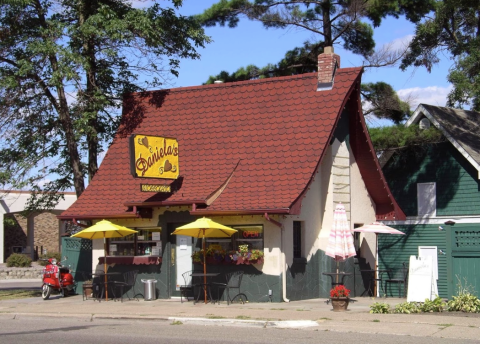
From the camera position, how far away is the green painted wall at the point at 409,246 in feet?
70.0

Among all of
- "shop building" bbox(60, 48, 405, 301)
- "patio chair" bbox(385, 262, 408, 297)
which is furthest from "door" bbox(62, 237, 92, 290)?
"patio chair" bbox(385, 262, 408, 297)

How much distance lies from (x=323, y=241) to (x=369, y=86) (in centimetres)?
1051

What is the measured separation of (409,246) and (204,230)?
655cm

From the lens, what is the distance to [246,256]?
1947 centimetres

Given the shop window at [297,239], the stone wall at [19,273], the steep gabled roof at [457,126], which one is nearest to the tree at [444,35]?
the steep gabled roof at [457,126]

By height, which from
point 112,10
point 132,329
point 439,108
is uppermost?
point 112,10

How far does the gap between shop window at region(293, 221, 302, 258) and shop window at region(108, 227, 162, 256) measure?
13.0 ft

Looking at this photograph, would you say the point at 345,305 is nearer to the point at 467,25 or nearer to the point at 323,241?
the point at 323,241

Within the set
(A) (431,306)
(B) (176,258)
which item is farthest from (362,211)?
(A) (431,306)

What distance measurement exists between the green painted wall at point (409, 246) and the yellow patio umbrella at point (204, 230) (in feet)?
18.7

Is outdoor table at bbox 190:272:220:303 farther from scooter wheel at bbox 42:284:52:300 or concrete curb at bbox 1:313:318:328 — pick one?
scooter wheel at bbox 42:284:52:300

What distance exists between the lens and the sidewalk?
14.0 metres

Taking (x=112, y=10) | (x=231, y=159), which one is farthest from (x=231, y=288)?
(x=112, y=10)

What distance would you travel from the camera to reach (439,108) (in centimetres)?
2822
